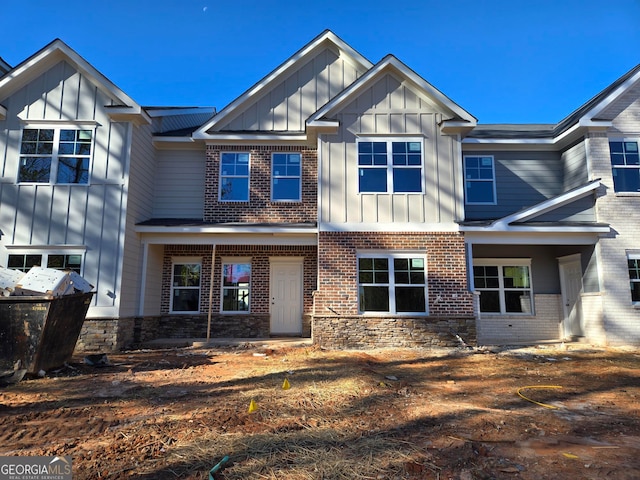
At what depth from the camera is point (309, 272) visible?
40.9ft

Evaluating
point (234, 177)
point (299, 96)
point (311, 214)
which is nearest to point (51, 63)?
point (234, 177)

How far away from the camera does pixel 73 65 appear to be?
10.9 meters

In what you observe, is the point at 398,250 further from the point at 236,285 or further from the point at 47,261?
the point at 47,261

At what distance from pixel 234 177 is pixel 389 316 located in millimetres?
6000

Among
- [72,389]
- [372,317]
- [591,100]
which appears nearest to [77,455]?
[72,389]

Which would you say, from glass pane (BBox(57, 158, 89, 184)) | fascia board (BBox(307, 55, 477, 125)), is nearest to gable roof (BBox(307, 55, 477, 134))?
fascia board (BBox(307, 55, 477, 125))

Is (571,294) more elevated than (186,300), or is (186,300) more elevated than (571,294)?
(571,294)

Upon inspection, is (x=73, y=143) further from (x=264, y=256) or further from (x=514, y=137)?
(x=514, y=137)

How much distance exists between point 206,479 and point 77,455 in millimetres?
1402

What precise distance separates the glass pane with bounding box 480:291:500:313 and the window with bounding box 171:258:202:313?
8750mm

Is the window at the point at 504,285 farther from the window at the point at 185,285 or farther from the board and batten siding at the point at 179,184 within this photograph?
the board and batten siding at the point at 179,184

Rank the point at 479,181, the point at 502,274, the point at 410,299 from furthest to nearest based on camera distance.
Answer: the point at 479,181
the point at 502,274
the point at 410,299

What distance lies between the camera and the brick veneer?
33.6 ft

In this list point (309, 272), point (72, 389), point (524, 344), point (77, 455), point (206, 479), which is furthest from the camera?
point (309, 272)
